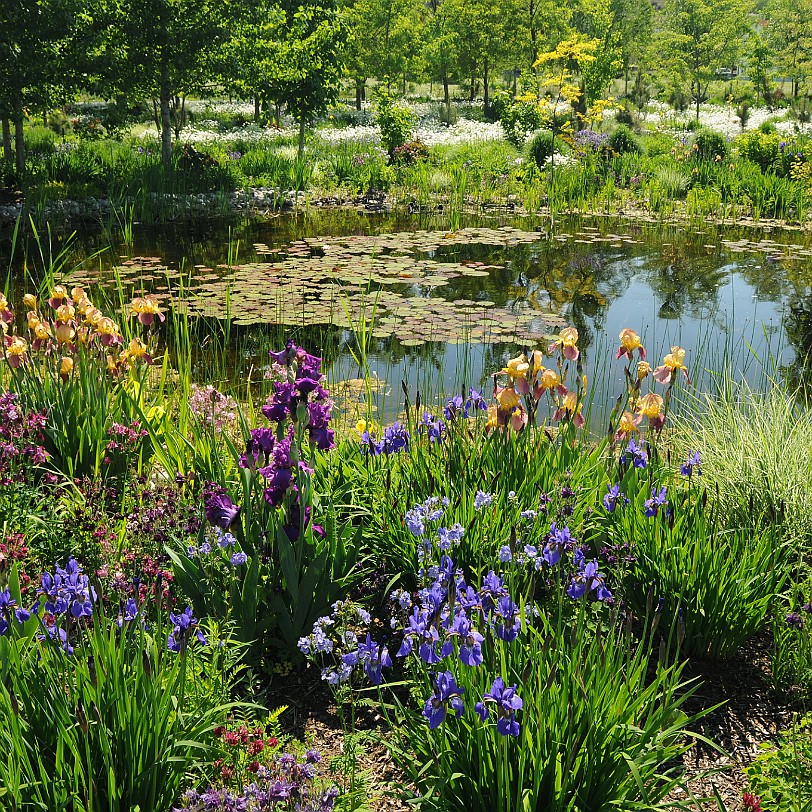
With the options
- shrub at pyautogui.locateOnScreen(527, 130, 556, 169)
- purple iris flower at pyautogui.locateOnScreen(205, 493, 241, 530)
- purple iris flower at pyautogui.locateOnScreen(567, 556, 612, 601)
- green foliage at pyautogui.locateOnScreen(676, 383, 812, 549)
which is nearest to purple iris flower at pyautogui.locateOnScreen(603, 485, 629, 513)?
green foliage at pyautogui.locateOnScreen(676, 383, 812, 549)

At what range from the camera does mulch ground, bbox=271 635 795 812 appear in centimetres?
206

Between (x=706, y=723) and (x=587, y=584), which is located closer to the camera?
(x=587, y=584)

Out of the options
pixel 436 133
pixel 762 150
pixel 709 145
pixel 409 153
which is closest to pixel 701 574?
pixel 762 150

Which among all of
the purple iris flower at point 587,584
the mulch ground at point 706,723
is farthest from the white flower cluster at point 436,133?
the purple iris flower at point 587,584

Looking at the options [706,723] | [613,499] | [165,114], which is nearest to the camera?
[706,723]

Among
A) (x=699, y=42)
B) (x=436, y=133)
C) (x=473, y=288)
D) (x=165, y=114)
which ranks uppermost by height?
(x=699, y=42)

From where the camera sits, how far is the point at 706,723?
233 centimetres

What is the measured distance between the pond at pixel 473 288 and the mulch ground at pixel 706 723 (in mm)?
2477

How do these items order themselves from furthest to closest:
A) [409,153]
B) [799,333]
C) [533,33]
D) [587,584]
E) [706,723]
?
[533,33], [409,153], [799,333], [706,723], [587,584]

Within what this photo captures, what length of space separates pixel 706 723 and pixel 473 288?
6.71 m

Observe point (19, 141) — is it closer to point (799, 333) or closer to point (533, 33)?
point (799, 333)

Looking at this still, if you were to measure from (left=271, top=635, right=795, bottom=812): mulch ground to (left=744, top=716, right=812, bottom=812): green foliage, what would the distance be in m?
0.06

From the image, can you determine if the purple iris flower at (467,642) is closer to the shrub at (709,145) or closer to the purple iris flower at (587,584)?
the purple iris flower at (587,584)

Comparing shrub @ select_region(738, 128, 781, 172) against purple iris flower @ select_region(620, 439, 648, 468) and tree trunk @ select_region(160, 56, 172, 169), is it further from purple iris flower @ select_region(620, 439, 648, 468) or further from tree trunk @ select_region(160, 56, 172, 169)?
purple iris flower @ select_region(620, 439, 648, 468)
